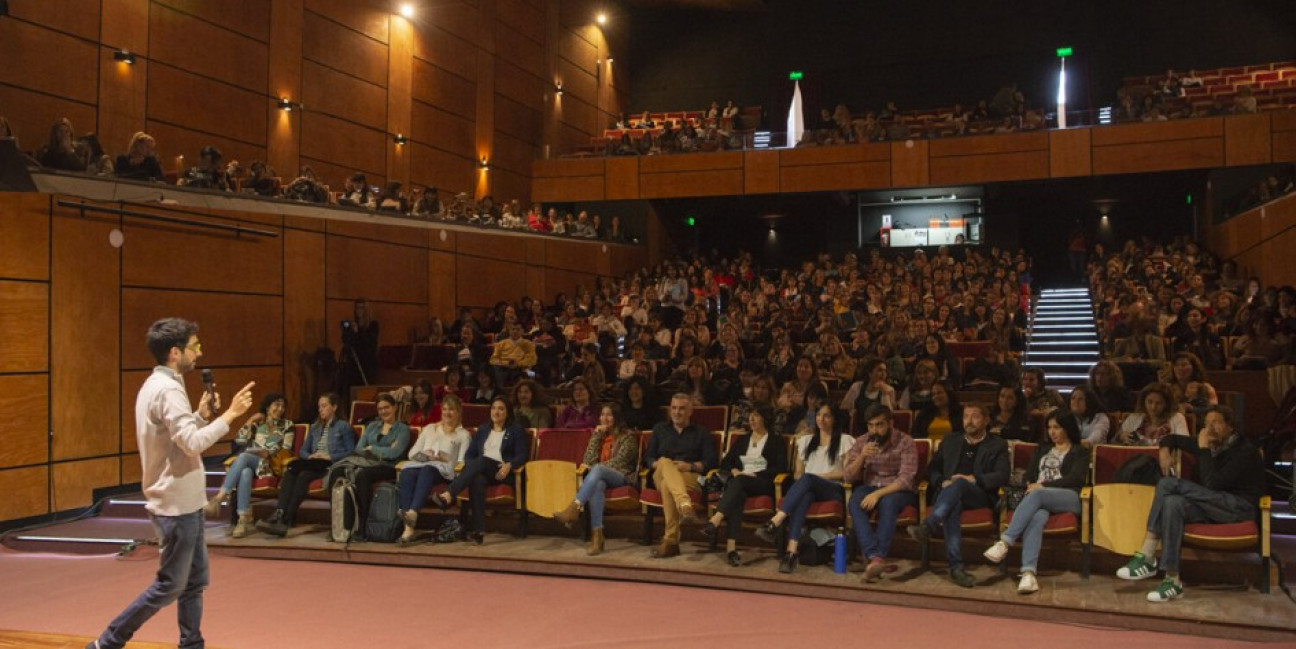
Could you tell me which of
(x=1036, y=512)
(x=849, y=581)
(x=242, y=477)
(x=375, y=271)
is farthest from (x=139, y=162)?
(x=1036, y=512)

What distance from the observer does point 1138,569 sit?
463 centimetres

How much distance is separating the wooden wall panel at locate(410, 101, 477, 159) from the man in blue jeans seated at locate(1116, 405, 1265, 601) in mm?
10324

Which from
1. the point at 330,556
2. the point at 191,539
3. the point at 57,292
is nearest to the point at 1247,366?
the point at 330,556

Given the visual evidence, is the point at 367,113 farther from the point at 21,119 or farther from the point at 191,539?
the point at 191,539

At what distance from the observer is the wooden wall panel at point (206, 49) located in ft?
28.8

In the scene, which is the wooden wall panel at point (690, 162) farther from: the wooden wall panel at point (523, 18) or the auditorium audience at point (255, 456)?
the auditorium audience at point (255, 456)

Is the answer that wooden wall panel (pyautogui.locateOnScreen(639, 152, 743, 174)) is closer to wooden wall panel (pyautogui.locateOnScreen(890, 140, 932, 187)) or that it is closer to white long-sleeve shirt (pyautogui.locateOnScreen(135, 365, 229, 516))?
wooden wall panel (pyautogui.locateOnScreen(890, 140, 932, 187))

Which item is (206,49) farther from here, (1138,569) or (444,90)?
(1138,569)

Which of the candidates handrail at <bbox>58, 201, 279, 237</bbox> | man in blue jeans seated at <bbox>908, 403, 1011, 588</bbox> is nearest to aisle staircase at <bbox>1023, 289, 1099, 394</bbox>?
man in blue jeans seated at <bbox>908, 403, 1011, 588</bbox>

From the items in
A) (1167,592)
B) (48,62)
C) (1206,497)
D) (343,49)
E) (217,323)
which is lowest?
(1167,592)

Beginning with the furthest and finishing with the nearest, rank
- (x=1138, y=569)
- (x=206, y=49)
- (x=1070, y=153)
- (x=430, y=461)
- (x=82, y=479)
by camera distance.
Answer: (x=1070, y=153)
(x=206, y=49)
(x=82, y=479)
(x=430, y=461)
(x=1138, y=569)

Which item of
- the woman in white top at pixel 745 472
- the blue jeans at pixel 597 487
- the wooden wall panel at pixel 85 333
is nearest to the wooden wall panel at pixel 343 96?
the wooden wall panel at pixel 85 333

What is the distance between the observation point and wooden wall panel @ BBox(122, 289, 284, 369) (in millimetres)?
7445

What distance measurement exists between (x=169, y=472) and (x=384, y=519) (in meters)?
2.83
